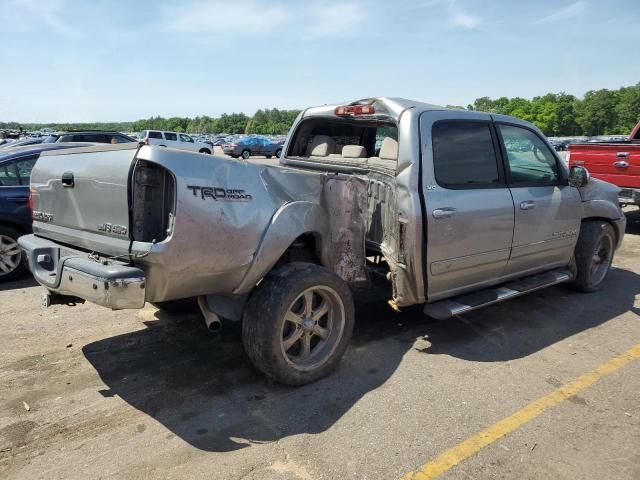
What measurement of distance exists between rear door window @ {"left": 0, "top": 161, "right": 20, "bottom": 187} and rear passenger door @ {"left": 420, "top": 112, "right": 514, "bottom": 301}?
530 centimetres

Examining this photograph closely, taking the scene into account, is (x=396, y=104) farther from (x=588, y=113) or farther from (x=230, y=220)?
(x=588, y=113)

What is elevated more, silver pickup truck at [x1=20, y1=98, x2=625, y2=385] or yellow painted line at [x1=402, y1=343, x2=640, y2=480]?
silver pickup truck at [x1=20, y1=98, x2=625, y2=385]

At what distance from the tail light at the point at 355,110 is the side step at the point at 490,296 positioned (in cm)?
172

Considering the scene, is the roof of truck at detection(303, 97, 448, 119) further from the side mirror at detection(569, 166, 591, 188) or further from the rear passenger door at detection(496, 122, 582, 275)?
the side mirror at detection(569, 166, 591, 188)

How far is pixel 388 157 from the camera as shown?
14.1 feet

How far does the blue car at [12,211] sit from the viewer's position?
611 cm

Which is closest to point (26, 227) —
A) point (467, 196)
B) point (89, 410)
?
point (89, 410)

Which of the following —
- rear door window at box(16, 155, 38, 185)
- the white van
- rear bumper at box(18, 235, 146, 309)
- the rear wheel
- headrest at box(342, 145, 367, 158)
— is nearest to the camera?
rear bumper at box(18, 235, 146, 309)

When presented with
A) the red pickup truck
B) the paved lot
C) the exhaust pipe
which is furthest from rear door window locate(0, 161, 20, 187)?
the red pickup truck

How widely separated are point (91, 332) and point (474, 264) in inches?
135

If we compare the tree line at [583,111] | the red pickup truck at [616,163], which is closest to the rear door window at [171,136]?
the red pickup truck at [616,163]

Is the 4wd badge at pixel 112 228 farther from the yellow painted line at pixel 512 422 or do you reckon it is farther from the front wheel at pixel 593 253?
the front wheel at pixel 593 253

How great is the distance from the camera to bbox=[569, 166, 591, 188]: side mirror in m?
5.03

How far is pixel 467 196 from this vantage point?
4.08 meters
